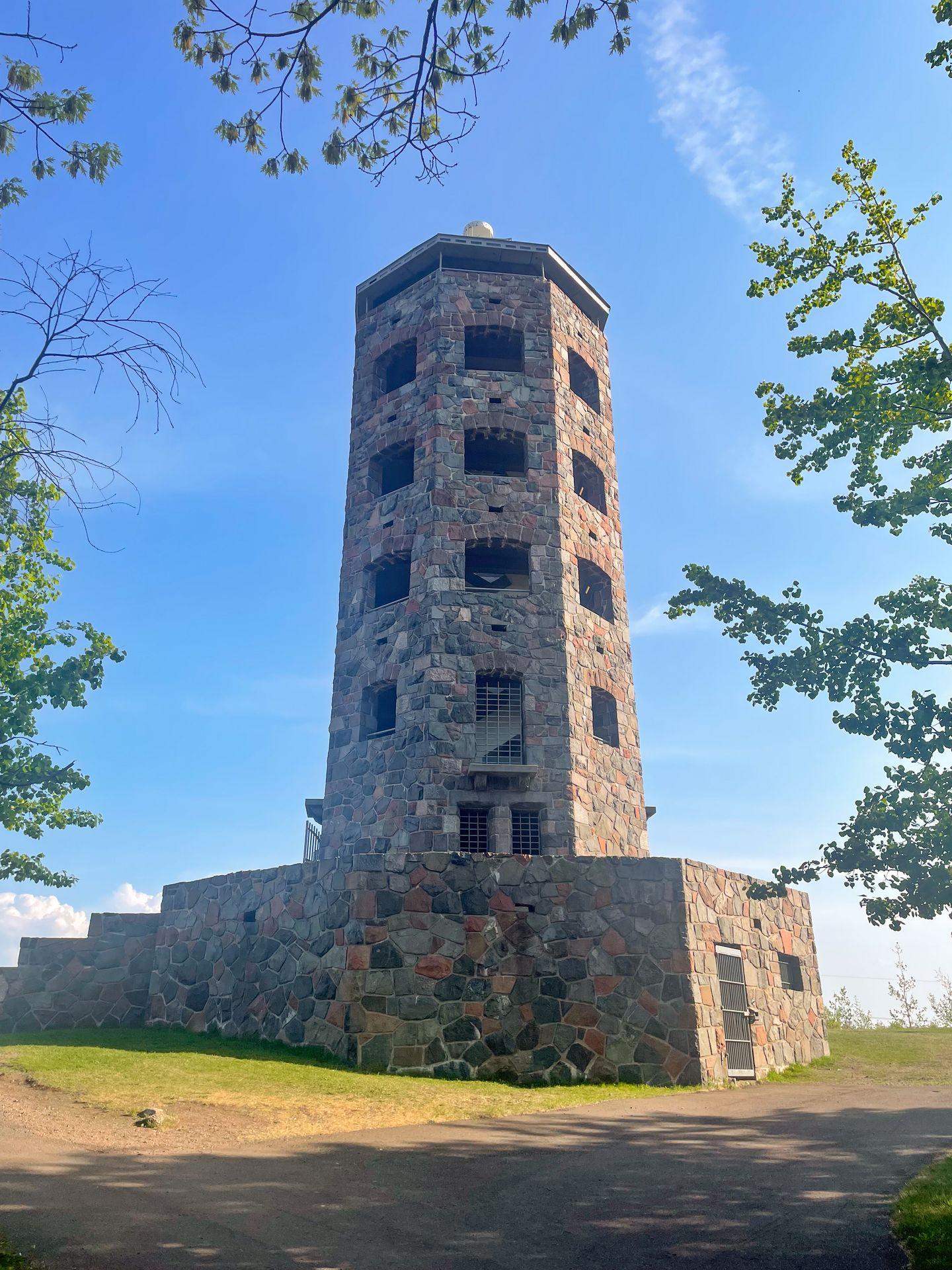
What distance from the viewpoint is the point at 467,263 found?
23984 mm

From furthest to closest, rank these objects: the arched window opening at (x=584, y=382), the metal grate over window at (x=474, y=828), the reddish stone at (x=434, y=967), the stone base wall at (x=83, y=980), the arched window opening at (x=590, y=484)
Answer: the arched window opening at (x=584, y=382)
the arched window opening at (x=590, y=484)
the metal grate over window at (x=474, y=828)
the stone base wall at (x=83, y=980)
the reddish stone at (x=434, y=967)

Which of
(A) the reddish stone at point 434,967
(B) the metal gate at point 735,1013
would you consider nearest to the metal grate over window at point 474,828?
(A) the reddish stone at point 434,967

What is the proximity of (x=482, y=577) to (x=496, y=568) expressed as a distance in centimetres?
47

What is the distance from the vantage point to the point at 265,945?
1516 cm

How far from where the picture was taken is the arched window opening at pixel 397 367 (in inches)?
944

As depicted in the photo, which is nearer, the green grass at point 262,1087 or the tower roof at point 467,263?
the green grass at point 262,1087

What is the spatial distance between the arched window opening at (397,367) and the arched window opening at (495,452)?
257cm

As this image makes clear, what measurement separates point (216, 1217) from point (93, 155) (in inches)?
319

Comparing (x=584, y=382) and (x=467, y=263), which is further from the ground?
(x=467, y=263)

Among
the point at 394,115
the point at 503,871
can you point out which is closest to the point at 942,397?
the point at 394,115

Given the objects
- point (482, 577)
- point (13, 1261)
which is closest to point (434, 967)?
point (13, 1261)

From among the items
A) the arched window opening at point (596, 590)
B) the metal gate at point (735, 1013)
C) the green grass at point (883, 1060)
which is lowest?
the green grass at point (883, 1060)

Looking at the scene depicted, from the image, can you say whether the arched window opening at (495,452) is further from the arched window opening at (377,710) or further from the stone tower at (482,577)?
the arched window opening at (377,710)

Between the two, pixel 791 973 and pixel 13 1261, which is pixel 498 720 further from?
pixel 13 1261
